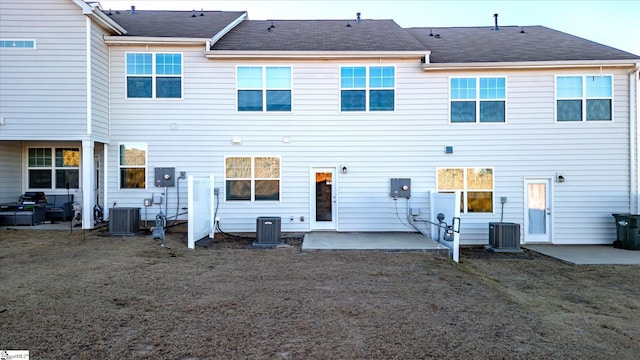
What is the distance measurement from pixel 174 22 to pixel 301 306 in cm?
1091

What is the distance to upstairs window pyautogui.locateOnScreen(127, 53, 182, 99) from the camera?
10.1 metres

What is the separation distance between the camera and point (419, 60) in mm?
10227

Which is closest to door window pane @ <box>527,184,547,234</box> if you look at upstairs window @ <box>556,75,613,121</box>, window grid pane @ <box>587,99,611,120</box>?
upstairs window @ <box>556,75,613,121</box>

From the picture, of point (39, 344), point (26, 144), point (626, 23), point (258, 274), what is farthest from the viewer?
point (626, 23)

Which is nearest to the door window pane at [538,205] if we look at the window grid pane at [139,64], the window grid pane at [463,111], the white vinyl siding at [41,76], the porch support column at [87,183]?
the window grid pane at [463,111]

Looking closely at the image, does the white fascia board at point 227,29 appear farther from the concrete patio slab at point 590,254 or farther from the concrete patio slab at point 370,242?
the concrete patio slab at point 590,254

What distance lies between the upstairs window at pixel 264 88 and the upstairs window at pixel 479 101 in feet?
16.0

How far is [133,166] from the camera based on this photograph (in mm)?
10180

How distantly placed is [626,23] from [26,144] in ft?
83.5

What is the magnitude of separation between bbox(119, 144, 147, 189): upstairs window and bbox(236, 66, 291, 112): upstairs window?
3166mm

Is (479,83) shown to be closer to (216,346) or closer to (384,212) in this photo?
(384,212)

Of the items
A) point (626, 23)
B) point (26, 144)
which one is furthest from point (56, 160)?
point (626, 23)

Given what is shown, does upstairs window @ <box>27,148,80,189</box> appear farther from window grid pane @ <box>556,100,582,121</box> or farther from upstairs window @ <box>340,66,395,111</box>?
window grid pane @ <box>556,100,582,121</box>

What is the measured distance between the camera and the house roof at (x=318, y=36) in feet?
33.5
